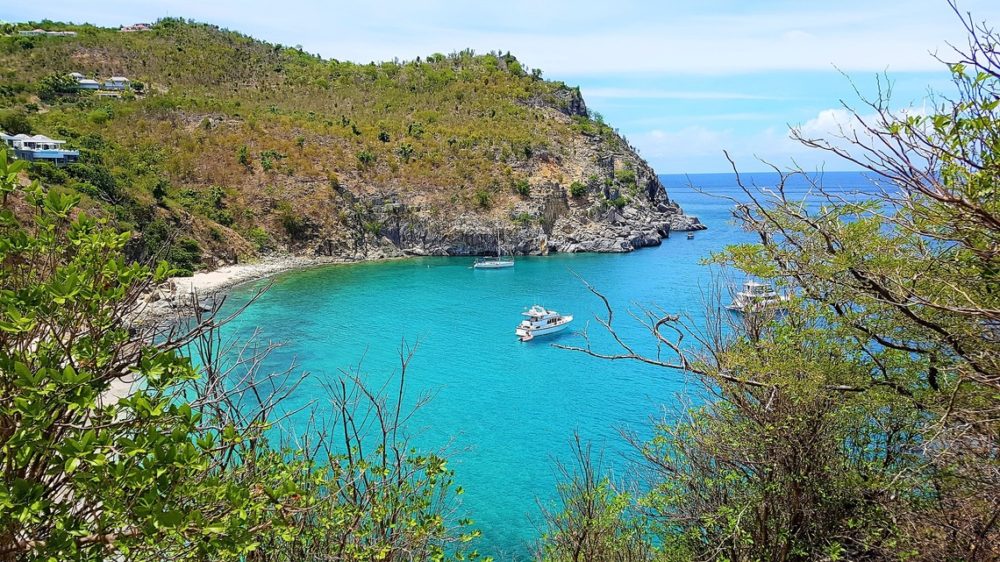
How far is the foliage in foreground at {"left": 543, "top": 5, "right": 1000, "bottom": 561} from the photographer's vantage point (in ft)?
16.0

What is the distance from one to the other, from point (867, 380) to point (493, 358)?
23307 mm

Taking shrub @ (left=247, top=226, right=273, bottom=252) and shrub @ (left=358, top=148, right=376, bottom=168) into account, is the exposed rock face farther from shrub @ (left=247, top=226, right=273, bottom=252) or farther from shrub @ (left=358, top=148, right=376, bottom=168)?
shrub @ (left=247, top=226, right=273, bottom=252)

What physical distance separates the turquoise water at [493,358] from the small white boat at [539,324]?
0.56 metres

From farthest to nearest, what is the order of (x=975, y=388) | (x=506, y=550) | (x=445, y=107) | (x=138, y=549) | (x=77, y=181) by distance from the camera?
(x=445, y=107)
(x=77, y=181)
(x=506, y=550)
(x=975, y=388)
(x=138, y=549)

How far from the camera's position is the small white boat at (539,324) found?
3234cm

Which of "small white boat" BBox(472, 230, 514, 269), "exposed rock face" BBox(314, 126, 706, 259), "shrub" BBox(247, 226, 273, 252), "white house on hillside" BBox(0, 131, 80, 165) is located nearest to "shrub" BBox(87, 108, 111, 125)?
"white house on hillside" BBox(0, 131, 80, 165)

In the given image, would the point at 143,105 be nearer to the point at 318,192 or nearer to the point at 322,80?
the point at 318,192

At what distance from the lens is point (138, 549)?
348 cm

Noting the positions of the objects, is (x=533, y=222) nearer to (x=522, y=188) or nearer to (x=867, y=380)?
(x=522, y=188)

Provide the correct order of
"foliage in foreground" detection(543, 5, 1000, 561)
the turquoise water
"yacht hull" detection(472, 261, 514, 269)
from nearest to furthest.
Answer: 1. "foliage in foreground" detection(543, 5, 1000, 561)
2. the turquoise water
3. "yacht hull" detection(472, 261, 514, 269)

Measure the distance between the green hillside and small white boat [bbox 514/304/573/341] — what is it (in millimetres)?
25496

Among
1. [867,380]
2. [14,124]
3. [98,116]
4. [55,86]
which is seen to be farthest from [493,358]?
[55,86]

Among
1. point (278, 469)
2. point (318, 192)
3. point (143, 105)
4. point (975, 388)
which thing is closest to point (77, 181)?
point (318, 192)

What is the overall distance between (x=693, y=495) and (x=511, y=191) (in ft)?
182
